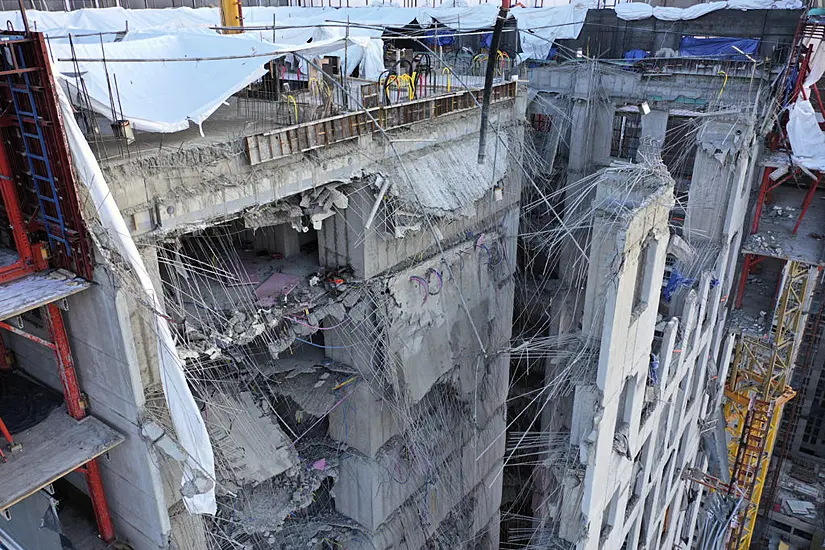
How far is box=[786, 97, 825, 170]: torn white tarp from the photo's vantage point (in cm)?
1730

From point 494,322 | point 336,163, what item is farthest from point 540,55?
point 336,163

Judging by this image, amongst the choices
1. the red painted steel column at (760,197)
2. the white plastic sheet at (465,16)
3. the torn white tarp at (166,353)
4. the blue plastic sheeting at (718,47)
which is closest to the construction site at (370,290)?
the torn white tarp at (166,353)

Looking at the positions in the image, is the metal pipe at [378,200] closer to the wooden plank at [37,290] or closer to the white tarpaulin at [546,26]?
the wooden plank at [37,290]

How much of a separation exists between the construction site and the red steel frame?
0.04 m

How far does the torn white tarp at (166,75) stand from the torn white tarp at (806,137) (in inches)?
569

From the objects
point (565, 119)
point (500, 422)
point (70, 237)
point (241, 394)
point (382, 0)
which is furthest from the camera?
point (382, 0)

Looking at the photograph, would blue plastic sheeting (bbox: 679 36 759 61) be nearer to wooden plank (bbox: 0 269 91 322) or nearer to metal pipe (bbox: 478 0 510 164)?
metal pipe (bbox: 478 0 510 164)

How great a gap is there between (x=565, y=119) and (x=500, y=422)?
10384 millimetres

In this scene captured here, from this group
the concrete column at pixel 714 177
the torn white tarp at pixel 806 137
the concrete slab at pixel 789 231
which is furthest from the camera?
the concrete slab at pixel 789 231

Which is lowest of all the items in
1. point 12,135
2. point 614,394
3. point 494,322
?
point 494,322

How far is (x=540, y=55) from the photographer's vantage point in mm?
27234

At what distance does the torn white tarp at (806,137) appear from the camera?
17297mm

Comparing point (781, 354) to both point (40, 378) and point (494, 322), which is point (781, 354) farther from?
point (40, 378)

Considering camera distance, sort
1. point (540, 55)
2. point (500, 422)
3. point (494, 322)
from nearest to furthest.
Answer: point (494, 322)
point (500, 422)
point (540, 55)
